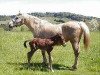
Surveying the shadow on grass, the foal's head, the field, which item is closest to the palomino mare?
the shadow on grass

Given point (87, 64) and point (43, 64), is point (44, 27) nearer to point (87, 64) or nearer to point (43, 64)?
point (43, 64)

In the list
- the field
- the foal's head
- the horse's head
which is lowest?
the field

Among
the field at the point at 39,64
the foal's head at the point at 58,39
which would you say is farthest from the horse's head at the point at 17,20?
the foal's head at the point at 58,39

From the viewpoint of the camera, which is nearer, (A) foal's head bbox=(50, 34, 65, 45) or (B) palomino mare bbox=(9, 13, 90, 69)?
(A) foal's head bbox=(50, 34, 65, 45)

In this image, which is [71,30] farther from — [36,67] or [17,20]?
[17,20]

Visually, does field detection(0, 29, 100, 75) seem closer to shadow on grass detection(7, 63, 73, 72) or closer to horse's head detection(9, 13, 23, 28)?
→ shadow on grass detection(7, 63, 73, 72)

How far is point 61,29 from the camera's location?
16.0m

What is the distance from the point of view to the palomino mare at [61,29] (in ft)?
51.8

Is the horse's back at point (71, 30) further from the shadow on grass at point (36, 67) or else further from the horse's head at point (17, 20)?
the horse's head at point (17, 20)

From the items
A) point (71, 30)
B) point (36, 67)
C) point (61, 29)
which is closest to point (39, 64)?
point (36, 67)

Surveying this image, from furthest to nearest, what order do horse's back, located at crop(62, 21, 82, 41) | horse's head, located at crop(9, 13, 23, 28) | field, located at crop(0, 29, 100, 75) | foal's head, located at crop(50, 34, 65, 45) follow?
horse's head, located at crop(9, 13, 23, 28), horse's back, located at crop(62, 21, 82, 41), foal's head, located at crop(50, 34, 65, 45), field, located at crop(0, 29, 100, 75)

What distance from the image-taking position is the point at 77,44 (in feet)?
52.7

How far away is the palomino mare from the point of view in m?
15.8

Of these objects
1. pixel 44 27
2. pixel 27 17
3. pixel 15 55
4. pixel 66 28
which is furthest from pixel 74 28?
pixel 15 55
